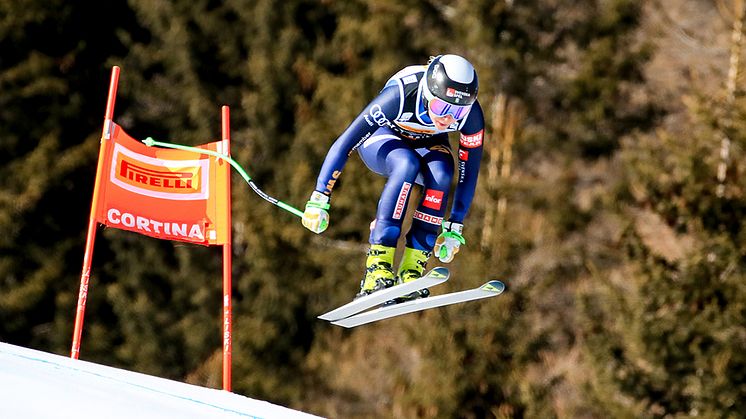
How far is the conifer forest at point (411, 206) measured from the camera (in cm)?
1761

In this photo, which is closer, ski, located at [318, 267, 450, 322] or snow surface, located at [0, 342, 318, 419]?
snow surface, located at [0, 342, 318, 419]

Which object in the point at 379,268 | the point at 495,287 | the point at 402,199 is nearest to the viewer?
the point at 495,287

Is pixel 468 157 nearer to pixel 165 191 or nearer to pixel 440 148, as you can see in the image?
pixel 440 148

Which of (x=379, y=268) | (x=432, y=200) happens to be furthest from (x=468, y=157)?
(x=379, y=268)

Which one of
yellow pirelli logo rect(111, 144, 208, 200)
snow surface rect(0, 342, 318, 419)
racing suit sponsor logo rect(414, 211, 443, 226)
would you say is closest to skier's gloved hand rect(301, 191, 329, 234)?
racing suit sponsor logo rect(414, 211, 443, 226)

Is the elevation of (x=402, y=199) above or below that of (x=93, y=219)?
below

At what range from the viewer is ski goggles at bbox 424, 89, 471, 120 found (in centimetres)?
850

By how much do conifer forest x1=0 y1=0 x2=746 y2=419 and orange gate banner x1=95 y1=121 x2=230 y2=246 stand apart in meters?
8.65

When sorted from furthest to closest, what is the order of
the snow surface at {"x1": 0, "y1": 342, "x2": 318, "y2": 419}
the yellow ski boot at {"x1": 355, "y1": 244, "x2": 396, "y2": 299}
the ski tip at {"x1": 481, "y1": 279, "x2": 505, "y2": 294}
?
the yellow ski boot at {"x1": 355, "y1": 244, "x2": 396, "y2": 299}, the ski tip at {"x1": 481, "y1": 279, "x2": 505, "y2": 294}, the snow surface at {"x1": 0, "y1": 342, "x2": 318, "y2": 419}

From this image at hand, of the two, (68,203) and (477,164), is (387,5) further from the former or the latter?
(477,164)

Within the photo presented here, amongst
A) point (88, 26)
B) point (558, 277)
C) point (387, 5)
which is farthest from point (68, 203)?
point (558, 277)

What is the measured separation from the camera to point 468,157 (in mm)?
9016

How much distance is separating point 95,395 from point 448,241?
106 inches

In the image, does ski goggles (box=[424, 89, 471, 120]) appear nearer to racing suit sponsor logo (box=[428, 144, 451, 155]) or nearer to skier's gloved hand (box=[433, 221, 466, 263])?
racing suit sponsor logo (box=[428, 144, 451, 155])
